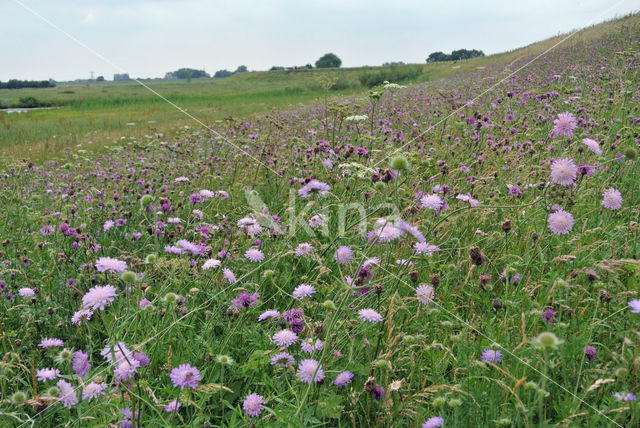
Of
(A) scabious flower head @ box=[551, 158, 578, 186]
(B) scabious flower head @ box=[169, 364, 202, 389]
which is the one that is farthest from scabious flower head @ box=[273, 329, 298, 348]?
(A) scabious flower head @ box=[551, 158, 578, 186]

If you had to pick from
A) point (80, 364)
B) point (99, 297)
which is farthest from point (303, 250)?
point (80, 364)

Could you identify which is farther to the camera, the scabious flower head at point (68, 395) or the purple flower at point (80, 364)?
the purple flower at point (80, 364)

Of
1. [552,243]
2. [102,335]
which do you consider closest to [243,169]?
[102,335]

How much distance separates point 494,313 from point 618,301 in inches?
21.3

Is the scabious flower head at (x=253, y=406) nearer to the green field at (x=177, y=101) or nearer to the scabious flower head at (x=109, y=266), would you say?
the scabious flower head at (x=109, y=266)

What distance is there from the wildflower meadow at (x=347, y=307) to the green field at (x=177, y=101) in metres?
1.84

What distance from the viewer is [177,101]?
23578 millimetres

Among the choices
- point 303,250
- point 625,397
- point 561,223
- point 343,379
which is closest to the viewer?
point 625,397

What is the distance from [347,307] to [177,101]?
24115 mm

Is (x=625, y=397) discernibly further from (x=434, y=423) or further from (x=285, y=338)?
(x=285, y=338)

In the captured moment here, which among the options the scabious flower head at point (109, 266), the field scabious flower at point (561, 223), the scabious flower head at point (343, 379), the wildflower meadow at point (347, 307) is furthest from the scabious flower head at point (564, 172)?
the scabious flower head at point (109, 266)

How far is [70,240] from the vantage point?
2916 millimetres

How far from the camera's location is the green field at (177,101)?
1052 cm

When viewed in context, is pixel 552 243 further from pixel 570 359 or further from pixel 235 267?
pixel 235 267
